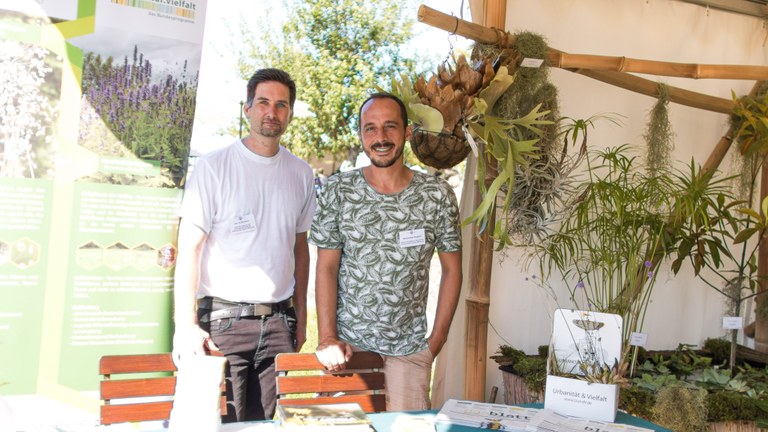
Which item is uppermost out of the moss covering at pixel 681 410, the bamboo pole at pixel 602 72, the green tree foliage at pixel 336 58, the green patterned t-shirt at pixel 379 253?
the green tree foliage at pixel 336 58

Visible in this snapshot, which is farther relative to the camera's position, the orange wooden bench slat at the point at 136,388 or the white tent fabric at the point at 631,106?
the white tent fabric at the point at 631,106

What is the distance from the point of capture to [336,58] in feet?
19.4

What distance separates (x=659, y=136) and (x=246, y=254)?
8.82 feet

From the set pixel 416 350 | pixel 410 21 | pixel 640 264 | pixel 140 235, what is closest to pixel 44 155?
pixel 140 235

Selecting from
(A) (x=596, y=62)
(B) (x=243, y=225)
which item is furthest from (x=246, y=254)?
(A) (x=596, y=62)

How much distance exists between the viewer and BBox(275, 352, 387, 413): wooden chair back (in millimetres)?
2209

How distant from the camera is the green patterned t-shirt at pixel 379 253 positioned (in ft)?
8.09

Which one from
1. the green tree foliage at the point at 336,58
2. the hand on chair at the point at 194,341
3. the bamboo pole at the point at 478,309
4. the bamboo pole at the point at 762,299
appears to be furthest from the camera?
the green tree foliage at the point at 336,58

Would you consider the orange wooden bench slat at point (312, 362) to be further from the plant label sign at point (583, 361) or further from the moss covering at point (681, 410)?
the moss covering at point (681, 410)

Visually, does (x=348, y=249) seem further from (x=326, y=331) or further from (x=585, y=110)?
(x=585, y=110)

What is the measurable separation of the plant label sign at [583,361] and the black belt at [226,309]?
3.76 feet

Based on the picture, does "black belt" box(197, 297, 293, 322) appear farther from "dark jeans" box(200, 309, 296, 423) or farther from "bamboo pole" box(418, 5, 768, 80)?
"bamboo pole" box(418, 5, 768, 80)

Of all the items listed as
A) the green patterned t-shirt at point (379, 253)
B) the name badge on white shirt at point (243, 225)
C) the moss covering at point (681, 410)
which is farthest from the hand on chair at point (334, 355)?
the moss covering at point (681, 410)

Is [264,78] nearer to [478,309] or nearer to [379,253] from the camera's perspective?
[379,253]
